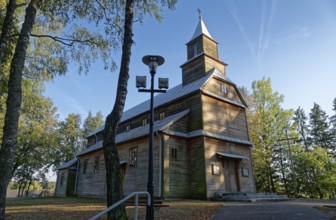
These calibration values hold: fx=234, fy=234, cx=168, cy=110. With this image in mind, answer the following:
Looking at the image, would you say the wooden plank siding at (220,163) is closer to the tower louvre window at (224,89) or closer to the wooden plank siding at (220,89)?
the wooden plank siding at (220,89)

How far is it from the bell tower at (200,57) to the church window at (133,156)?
7.73 metres

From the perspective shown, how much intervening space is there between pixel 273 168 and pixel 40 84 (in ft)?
89.1

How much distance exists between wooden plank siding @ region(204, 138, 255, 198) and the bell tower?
245 inches

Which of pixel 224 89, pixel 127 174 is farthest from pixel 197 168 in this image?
pixel 224 89

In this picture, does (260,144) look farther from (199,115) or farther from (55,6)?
(55,6)

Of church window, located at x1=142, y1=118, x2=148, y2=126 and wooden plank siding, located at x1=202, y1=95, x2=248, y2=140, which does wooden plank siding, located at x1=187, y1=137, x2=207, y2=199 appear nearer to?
wooden plank siding, located at x1=202, y1=95, x2=248, y2=140

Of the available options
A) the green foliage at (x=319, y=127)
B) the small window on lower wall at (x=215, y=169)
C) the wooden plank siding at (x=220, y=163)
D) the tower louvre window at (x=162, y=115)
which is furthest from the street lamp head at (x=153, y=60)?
the green foliage at (x=319, y=127)

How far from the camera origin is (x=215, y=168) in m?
15.9

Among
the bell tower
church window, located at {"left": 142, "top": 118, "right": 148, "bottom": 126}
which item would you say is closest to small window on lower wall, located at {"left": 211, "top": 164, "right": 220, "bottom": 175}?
the bell tower

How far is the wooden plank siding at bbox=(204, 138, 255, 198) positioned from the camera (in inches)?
602

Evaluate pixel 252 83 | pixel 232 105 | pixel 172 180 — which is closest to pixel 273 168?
pixel 252 83

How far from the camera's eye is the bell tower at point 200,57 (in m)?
20.1

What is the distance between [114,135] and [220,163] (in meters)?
11.5

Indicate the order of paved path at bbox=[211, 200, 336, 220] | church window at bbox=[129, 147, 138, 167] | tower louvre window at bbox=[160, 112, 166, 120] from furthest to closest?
tower louvre window at bbox=[160, 112, 166, 120], church window at bbox=[129, 147, 138, 167], paved path at bbox=[211, 200, 336, 220]
